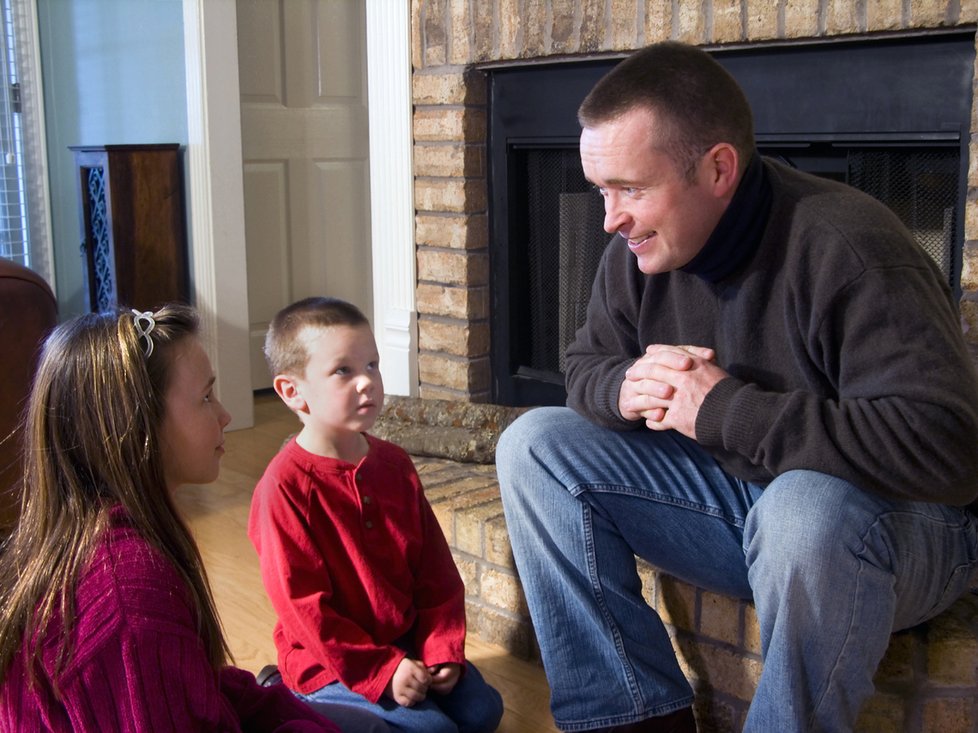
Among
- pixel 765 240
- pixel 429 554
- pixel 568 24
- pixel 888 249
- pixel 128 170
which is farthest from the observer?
pixel 128 170

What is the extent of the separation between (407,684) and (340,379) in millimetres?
434

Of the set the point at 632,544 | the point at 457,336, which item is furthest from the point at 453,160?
the point at 632,544

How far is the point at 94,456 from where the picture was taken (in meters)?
1.15

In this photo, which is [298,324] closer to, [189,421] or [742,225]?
[189,421]

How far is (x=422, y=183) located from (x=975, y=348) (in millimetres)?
1332

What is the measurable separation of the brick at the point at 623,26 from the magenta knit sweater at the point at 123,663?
1386mm

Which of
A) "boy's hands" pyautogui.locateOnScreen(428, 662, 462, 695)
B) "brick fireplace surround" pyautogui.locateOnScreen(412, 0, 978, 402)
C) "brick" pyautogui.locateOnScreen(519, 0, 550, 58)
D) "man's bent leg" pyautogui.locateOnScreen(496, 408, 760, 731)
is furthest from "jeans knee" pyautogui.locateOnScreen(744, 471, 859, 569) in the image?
"brick" pyautogui.locateOnScreen(519, 0, 550, 58)

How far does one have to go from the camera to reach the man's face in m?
1.45

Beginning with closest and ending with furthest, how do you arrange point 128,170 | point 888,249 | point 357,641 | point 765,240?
point 888,249 → point 765,240 → point 357,641 → point 128,170

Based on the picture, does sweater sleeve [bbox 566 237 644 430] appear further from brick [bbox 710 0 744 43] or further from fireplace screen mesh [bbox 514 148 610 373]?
fireplace screen mesh [bbox 514 148 610 373]

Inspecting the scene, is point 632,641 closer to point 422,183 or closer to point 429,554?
point 429,554

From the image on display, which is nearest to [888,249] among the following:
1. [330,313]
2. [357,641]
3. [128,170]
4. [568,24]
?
[330,313]

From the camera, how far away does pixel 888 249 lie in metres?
1.34

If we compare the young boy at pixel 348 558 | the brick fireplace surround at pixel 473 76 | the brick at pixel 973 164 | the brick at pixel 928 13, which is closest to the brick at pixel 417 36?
the brick fireplace surround at pixel 473 76
